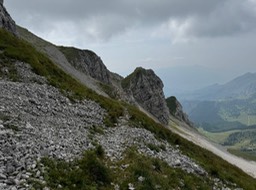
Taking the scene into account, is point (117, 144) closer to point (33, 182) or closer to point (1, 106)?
point (1, 106)

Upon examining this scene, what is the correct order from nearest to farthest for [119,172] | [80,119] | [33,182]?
[33,182], [119,172], [80,119]

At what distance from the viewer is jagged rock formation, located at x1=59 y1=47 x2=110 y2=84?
127062mm

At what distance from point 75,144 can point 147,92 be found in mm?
124161

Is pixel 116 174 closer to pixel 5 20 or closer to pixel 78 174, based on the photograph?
pixel 78 174

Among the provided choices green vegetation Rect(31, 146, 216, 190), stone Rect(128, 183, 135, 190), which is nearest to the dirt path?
green vegetation Rect(31, 146, 216, 190)

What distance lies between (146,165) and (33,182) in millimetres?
9637

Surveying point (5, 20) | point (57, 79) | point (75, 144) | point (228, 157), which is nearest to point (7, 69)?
point (57, 79)

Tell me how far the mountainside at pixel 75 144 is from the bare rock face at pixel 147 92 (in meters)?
97.3

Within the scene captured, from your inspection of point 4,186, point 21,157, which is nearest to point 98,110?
point 21,157

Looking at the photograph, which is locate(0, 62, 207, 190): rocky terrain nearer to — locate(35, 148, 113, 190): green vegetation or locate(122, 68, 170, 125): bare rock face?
locate(35, 148, 113, 190): green vegetation

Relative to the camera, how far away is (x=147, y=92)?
14700cm

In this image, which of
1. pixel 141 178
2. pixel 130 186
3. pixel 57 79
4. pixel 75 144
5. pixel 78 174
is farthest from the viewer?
pixel 57 79

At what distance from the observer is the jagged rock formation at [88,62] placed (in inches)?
5002

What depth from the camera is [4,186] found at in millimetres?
14734
